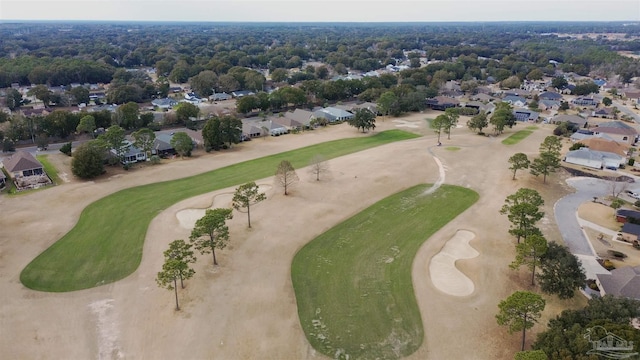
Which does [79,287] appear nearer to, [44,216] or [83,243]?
[83,243]

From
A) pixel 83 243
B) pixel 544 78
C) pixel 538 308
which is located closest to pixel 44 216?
pixel 83 243

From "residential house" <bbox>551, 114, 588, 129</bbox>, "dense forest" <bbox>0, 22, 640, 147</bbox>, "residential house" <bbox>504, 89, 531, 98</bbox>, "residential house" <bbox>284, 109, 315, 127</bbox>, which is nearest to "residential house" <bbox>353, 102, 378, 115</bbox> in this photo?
"dense forest" <bbox>0, 22, 640, 147</bbox>

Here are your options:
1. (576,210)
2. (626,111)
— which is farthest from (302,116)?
(626,111)

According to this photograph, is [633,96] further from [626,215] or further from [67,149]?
[67,149]

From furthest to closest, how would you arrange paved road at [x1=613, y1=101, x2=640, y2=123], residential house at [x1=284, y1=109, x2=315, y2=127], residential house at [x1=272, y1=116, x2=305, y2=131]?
paved road at [x1=613, y1=101, x2=640, y2=123] < residential house at [x1=284, y1=109, x2=315, y2=127] < residential house at [x1=272, y1=116, x2=305, y2=131]

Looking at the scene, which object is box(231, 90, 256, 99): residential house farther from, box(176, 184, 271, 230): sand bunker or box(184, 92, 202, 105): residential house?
box(176, 184, 271, 230): sand bunker

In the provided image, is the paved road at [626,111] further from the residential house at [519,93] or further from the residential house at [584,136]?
the residential house at [584,136]

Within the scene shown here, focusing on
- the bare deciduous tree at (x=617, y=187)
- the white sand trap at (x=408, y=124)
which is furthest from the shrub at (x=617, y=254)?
the white sand trap at (x=408, y=124)
